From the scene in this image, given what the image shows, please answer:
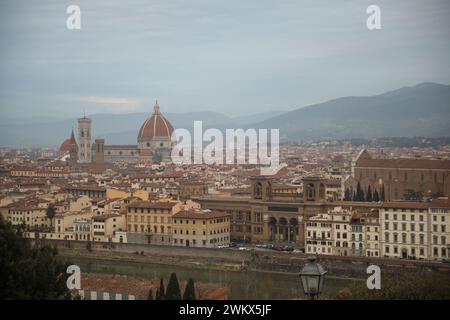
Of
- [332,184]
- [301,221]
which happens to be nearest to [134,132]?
[332,184]

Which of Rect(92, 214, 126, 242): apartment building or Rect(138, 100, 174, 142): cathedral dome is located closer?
Rect(92, 214, 126, 242): apartment building

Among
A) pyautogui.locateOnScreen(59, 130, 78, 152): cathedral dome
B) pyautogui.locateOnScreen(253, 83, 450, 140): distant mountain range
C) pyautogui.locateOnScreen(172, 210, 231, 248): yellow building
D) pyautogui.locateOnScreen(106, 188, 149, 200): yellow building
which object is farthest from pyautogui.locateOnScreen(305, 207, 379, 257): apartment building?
pyautogui.locateOnScreen(253, 83, 450, 140): distant mountain range

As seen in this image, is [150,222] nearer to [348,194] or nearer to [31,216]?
[31,216]

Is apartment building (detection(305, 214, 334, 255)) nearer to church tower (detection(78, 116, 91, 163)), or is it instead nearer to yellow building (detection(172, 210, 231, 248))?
yellow building (detection(172, 210, 231, 248))

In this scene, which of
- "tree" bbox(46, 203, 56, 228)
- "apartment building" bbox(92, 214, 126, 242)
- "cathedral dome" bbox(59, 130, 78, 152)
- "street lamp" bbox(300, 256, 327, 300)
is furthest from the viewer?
"cathedral dome" bbox(59, 130, 78, 152)

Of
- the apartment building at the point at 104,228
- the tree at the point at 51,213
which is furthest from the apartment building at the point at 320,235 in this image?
the tree at the point at 51,213

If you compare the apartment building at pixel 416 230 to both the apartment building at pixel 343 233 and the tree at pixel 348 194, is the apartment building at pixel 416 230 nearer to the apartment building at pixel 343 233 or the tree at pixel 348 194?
the apartment building at pixel 343 233

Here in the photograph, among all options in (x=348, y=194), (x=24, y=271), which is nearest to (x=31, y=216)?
(x=348, y=194)
